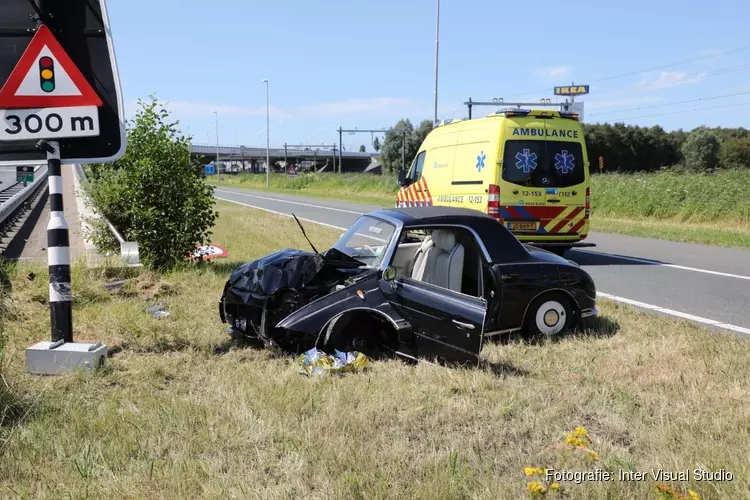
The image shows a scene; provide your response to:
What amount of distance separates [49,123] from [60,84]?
0.31 m

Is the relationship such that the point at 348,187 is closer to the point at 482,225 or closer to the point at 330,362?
the point at 482,225

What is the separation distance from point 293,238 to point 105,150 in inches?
404

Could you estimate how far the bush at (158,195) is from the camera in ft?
32.3

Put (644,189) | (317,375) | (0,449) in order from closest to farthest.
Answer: (0,449) < (317,375) < (644,189)

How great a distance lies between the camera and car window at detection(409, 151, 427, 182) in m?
14.7

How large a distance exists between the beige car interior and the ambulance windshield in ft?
18.1

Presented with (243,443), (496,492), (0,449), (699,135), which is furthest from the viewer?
(699,135)

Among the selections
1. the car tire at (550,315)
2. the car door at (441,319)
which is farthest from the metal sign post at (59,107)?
the car tire at (550,315)

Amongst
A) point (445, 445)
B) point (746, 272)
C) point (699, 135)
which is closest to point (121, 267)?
point (445, 445)

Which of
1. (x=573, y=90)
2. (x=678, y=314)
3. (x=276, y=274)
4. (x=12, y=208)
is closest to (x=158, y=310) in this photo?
(x=276, y=274)

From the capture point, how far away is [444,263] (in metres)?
6.34

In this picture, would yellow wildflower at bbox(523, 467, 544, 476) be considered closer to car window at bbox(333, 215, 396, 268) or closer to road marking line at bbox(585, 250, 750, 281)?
car window at bbox(333, 215, 396, 268)

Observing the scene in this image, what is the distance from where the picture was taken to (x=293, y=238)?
1577cm

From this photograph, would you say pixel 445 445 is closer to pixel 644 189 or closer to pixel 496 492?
pixel 496 492
